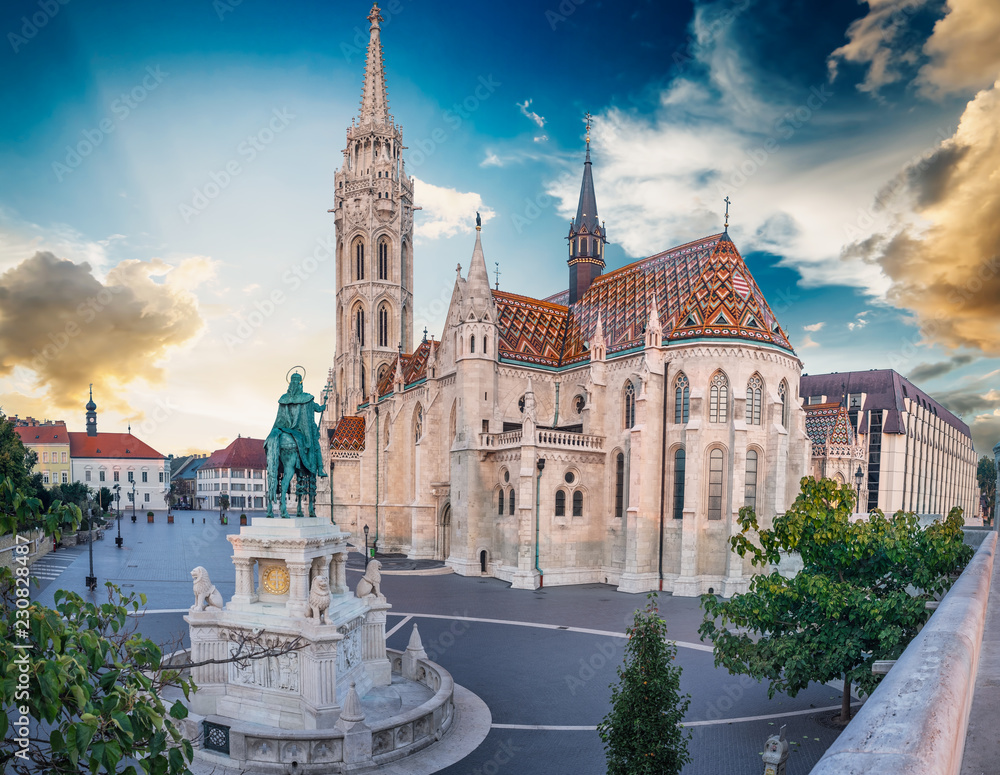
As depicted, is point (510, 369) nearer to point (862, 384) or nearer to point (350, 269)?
point (350, 269)

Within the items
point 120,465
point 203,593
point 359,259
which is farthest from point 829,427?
point 120,465

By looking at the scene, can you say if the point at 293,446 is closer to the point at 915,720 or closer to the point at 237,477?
the point at 915,720

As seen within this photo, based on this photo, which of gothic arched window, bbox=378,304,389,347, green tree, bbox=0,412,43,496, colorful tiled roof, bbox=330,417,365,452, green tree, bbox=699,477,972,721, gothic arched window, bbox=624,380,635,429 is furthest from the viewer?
gothic arched window, bbox=378,304,389,347

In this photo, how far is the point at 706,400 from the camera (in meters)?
29.7

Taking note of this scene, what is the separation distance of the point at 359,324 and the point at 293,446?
43.3 m

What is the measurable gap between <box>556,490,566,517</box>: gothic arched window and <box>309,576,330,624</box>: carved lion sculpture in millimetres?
20295

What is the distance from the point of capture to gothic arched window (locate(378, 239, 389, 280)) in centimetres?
5569

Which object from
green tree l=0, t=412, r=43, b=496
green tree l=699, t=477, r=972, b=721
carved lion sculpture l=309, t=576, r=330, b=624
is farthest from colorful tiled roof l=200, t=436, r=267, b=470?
green tree l=699, t=477, r=972, b=721

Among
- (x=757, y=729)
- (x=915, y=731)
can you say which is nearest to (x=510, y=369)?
(x=757, y=729)

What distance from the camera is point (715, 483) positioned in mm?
29344

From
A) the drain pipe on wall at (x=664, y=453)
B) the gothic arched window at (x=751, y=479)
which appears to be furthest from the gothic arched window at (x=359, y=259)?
the gothic arched window at (x=751, y=479)

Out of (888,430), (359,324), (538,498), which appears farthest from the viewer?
(888,430)

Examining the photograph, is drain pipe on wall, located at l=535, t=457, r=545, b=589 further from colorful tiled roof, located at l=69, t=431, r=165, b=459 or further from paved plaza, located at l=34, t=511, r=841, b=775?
colorful tiled roof, located at l=69, t=431, r=165, b=459

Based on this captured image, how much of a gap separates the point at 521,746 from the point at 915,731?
11823mm
